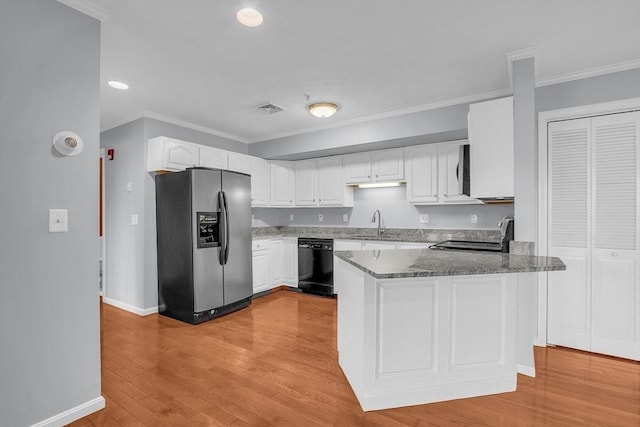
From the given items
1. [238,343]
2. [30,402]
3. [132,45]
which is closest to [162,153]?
[132,45]

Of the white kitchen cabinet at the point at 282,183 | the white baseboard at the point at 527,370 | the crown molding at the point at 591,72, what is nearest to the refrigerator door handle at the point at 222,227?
the white kitchen cabinet at the point at 282,183

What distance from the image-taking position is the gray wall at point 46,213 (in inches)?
65.6

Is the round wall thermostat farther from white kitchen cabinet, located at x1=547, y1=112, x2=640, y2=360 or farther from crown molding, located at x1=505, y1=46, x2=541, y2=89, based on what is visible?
white kitchen cabinet, located at x1=547, y1=112, x2=640, y2=360

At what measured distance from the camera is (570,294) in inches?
118

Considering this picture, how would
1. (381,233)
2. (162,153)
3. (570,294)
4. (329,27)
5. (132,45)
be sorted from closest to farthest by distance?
(329,27) < (132,45) < (570,294) < (162,153) < (381,233)

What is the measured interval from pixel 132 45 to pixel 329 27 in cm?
151

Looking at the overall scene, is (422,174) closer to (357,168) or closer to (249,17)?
(357,168)

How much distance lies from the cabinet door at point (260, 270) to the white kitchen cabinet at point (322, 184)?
108 centimetres

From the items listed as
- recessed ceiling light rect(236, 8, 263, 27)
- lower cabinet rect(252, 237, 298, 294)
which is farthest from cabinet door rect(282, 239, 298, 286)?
recessed ceiling light rect(236, 8, 263, 27)

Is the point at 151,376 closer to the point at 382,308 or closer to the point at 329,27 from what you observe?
the point at 382,308

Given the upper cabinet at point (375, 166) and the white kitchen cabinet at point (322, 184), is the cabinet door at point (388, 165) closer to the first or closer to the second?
the upper cabinet at point (375, 166)

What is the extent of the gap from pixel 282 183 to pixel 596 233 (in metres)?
4.05

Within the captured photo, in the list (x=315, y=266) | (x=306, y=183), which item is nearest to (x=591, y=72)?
(x=306, y=183)

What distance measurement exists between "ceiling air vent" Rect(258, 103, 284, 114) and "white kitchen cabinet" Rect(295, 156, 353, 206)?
1.41m
